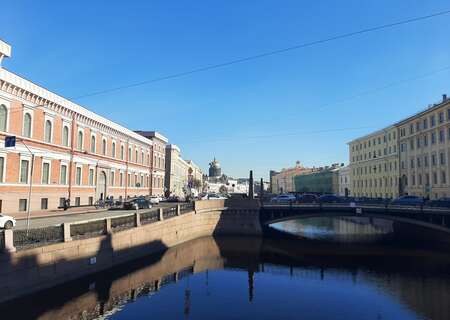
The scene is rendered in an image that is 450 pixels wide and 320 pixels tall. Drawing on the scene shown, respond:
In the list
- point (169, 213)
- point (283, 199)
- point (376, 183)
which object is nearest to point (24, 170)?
point (169, 213)

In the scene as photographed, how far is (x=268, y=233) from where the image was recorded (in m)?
51.9

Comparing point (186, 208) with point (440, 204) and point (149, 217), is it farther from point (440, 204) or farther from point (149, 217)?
point (440, 204)

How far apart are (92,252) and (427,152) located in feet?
207

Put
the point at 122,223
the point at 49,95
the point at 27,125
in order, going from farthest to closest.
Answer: the point at 49,95 → the point at 27,125 → the point at 122,223

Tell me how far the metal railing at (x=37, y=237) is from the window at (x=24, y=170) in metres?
19.4

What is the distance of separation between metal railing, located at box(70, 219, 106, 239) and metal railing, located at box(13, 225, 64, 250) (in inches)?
45.9

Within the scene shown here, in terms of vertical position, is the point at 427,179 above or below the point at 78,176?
above

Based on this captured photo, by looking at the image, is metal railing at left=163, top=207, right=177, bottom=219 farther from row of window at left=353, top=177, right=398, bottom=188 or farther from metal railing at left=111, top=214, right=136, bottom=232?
row of window at left=353, top=177, right=398, bottom=188

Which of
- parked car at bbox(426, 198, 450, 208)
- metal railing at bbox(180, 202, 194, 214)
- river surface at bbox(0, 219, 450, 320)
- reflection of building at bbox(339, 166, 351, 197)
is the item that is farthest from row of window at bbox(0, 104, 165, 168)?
reflection of building at bbox(339, 166, 351, 197)

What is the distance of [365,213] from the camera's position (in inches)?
1854

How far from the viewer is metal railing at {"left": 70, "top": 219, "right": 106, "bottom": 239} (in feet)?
73.5

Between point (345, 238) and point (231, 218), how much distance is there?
14.6m

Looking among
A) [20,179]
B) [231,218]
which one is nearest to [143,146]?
[231,218]

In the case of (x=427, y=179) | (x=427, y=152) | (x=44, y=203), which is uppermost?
(x=427, y=152)
